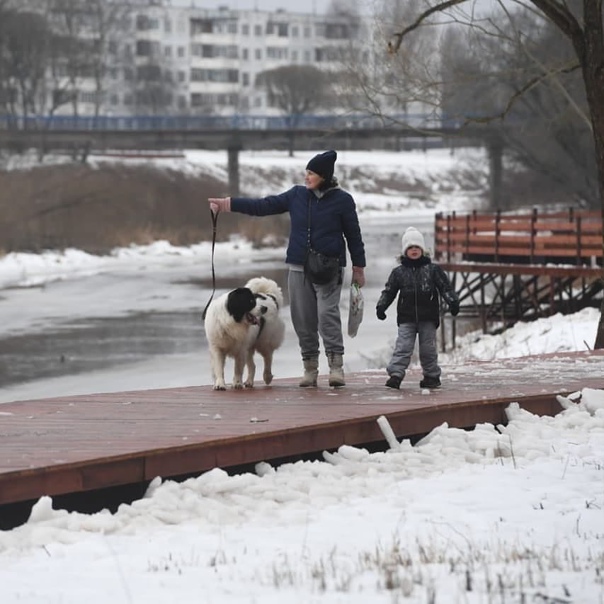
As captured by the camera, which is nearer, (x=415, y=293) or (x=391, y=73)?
(x=415, y=293)

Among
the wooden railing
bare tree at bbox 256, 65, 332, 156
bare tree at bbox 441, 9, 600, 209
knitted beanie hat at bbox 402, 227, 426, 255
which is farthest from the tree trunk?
bare tree at bbox 256, 65, 332, 156

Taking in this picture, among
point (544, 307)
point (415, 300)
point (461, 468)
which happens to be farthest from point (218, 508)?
point (544, 307)

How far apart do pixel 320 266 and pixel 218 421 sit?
83.0 inches

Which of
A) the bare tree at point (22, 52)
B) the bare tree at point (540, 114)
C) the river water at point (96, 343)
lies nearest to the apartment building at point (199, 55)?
the bare tree at point (22, 52)

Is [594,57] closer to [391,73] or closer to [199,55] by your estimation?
[391,73]

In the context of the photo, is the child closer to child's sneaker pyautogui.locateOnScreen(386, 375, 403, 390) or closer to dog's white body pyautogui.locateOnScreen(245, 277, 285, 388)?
child's sneaker pyautogui.locateOnScreen(386, 375, 403, 390)

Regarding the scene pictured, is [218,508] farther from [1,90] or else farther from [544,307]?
[1,90]

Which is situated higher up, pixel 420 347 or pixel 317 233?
pixel 317 233

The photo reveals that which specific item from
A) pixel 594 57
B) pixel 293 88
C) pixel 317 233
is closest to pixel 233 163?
pixel 293 88

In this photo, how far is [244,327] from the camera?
11.2m

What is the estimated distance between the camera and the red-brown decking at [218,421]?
7723 mm

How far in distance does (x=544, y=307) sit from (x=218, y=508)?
24823 mm

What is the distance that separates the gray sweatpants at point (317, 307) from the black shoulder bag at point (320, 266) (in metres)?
0.07

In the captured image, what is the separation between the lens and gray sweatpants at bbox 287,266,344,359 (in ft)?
36.2
